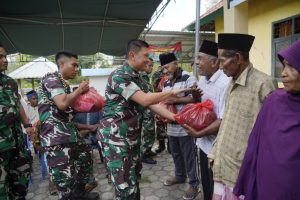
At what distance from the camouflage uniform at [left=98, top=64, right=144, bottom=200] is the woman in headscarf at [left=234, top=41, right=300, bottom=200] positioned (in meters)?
1.32

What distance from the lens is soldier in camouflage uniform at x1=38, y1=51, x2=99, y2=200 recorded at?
3.10m

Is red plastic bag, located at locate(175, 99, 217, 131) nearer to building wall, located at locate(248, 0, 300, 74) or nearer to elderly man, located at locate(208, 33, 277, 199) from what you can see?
elderly man, located at locate(208, 33, 277, 199)

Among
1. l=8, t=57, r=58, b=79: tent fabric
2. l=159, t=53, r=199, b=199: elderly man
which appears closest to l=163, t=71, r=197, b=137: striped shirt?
l=159, t=53, r=199, b=199: elderly man

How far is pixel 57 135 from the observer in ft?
10.4

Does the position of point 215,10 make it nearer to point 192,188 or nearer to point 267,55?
point 267,55

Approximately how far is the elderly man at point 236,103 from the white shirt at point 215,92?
0.42m

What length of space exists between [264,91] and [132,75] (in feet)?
4.30

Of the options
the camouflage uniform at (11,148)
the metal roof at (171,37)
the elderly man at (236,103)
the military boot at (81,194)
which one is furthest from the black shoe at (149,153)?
the metal roof at (171,37)

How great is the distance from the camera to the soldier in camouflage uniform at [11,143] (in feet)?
9.65

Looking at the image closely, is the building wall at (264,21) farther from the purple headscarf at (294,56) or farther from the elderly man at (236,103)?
the purple headscarf at (294,56)

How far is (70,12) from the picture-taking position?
600cm

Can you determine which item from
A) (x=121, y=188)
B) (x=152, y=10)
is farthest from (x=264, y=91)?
(x=152, y=10)

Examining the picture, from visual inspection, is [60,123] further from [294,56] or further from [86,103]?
[294,56]

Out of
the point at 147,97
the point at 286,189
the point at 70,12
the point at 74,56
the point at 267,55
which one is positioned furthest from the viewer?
the point at 267,55
